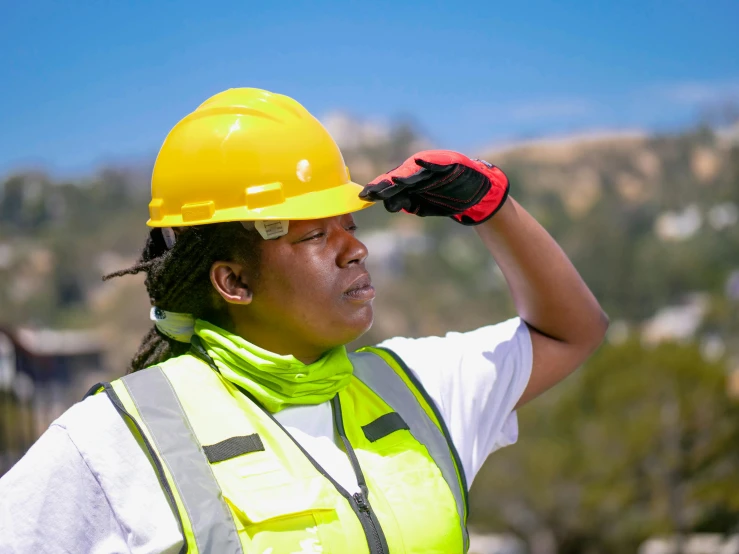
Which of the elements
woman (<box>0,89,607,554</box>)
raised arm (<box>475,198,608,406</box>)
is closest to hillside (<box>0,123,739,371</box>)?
raised arm (<box>475,198,608,406</box>)

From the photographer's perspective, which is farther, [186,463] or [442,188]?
[442,188]

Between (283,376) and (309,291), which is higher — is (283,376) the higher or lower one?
the lower one

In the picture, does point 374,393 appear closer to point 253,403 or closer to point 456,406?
point 456,406

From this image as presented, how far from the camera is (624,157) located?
318ft

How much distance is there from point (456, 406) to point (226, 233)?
690 mm

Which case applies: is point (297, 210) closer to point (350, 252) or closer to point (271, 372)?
point (350, 252)

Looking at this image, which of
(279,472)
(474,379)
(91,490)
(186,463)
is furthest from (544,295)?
(91,490)

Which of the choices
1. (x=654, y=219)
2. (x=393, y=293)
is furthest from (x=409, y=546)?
(x=654, y=219)

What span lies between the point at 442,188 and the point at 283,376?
0.57 metres

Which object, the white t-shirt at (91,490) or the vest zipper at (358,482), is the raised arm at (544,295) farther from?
the white t-shirt at (91,490)

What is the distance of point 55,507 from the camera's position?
1.60m

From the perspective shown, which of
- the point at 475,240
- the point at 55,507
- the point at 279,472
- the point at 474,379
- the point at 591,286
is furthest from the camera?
the point at 475,240

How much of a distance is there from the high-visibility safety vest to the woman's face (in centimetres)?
16

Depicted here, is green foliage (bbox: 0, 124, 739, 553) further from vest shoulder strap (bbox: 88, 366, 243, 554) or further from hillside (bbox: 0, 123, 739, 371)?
vest shoulder strap (bbox: 88, 366, 243, 554)
